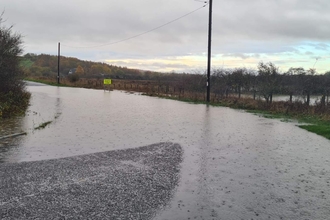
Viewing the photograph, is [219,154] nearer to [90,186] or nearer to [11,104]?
[90,186]

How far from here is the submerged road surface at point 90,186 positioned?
4.63 metres

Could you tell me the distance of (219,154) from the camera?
28.0 ft

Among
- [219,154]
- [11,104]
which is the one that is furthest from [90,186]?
[11,104]

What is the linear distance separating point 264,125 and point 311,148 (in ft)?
15.0

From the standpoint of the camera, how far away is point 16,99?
56.5 feet

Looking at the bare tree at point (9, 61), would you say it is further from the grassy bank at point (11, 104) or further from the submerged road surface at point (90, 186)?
the submerged road surface at point (90, 186)

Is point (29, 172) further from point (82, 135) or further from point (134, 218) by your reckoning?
point (82, 135)

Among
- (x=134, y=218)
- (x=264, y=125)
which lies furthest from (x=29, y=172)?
(x=264, y=125)

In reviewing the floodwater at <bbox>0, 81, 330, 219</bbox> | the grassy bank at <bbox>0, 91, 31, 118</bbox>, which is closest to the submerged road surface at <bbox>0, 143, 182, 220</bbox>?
the floodwater at <bbox>0, 81, 330, 219</bbox>

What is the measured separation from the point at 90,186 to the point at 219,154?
12.9ft

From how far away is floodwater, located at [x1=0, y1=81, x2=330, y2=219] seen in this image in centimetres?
506

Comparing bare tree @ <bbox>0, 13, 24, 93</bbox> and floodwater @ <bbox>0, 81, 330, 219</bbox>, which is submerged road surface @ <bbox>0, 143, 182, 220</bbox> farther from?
bare tree @ <bbox>0, 13, 24, 93</bbox>

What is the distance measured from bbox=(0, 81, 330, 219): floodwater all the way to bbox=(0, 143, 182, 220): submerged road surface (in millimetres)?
393

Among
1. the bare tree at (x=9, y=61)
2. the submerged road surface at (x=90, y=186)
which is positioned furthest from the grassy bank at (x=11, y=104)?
the submerged road surface at (x=90, y=186)
